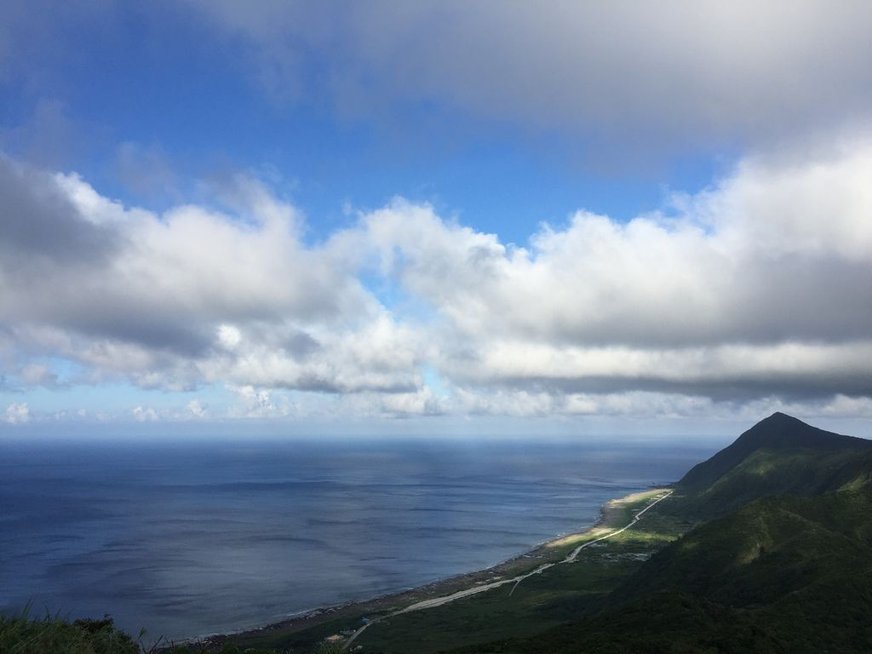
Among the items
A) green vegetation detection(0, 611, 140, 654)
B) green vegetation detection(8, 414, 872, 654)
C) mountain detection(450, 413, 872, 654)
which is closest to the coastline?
green vegetation detection(8, 414, 872, 654)

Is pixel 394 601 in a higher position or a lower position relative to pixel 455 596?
lower

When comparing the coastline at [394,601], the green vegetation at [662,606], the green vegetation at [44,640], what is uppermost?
the green vegetation at [44,640]

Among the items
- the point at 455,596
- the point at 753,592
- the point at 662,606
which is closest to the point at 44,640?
the point at 662,606

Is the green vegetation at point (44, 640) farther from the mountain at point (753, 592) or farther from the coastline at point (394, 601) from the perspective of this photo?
the coastline at point (394, 601)

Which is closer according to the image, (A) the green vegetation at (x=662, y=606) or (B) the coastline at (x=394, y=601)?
(A) the green vegetation at (x=662, y=606)

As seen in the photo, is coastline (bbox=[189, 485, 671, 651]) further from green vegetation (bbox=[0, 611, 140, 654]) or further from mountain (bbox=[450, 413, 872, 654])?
green vegetation (bbox=[0, 611, 140, 654])

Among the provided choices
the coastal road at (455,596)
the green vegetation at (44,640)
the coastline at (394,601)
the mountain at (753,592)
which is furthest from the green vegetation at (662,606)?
the coastal road at (455,596)

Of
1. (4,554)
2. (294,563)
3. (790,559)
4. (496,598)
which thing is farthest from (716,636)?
(4,554)

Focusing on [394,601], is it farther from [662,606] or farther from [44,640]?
[44,640]
